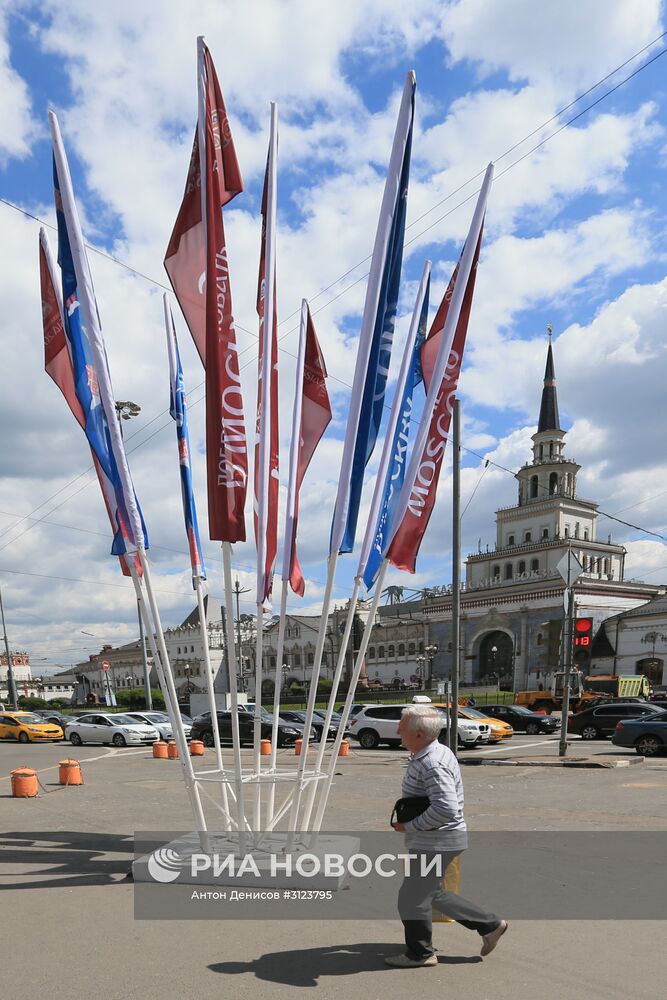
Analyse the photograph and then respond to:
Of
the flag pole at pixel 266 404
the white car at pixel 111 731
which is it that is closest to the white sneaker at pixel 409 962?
the flag pole at pixel 266 404

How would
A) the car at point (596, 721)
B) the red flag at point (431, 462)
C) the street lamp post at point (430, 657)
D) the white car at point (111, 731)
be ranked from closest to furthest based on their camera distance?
the red flag at point (431, 462) < the white car at point (111, 731) < the car at point (596, 721) < the street lamp post at point (430, 657)

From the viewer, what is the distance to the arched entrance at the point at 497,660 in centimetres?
7831

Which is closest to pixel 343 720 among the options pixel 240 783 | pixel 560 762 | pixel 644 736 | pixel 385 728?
pixel 240 783

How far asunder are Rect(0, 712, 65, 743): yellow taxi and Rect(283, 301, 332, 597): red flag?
29063 millimetres

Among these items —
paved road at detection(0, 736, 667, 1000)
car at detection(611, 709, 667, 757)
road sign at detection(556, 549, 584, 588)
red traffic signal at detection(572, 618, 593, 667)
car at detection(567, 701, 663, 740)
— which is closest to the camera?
paved road at detection(0, 736, 667, 1000)

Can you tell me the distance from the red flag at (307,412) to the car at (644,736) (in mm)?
16928

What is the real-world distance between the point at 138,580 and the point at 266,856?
3067mm

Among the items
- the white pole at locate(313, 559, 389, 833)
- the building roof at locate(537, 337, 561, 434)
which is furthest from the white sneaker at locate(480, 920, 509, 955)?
the building roof at locate(537, 337, 561, 434)

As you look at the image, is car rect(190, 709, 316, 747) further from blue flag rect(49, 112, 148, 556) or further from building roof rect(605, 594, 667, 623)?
building roof rect(605, 594, 667, 623)

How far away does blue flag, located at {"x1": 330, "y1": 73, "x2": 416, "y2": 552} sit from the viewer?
8.53 m

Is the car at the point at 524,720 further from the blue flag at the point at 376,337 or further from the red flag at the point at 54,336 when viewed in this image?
the red flag at the point at 54,336

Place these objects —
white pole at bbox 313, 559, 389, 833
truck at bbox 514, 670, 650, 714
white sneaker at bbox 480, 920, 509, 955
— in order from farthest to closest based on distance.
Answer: truck at bbox 514, 670, 650, 714 → white pole at bbox 313, 559, 389, 833 → white sneaker at bbox 480, 920, 509, 955

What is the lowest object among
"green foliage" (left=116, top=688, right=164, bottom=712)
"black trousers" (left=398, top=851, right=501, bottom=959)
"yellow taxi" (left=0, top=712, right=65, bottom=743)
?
"green foliage" (left=116, top=688, right=164, bottom=712)

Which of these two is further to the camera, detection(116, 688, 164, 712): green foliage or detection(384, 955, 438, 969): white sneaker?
detection(116, 688, 164, 712): green foliage
